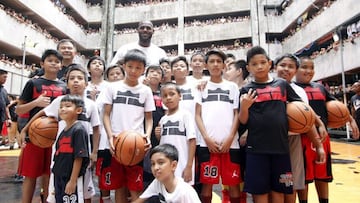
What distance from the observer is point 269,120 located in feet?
8.27

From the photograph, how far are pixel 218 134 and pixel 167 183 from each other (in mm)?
793

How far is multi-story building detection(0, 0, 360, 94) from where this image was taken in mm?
16422

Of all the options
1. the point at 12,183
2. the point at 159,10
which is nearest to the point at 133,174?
the point at 12,183

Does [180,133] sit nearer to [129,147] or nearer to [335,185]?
[129,147]

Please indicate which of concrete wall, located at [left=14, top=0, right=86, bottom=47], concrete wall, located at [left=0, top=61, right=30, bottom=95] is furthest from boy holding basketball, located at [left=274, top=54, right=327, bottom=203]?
concrete wall, located at [left=14, top=0, right=86, bottom=47]

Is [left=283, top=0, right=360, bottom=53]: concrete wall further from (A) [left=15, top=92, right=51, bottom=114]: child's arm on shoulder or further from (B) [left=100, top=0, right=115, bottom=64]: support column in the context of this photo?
(A) [left=15, top=92, right=51, bottom=114]: child's arm on shoulder

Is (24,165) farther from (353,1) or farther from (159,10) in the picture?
(159,10)

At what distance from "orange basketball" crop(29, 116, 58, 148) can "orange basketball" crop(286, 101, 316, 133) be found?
7.35 ft

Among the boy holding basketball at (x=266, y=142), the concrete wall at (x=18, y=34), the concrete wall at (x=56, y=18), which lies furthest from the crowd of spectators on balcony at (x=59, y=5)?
the boy holding basketball at (x=266, y=142)

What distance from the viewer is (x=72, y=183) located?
234 cm

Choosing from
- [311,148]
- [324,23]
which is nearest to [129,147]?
[311,148]

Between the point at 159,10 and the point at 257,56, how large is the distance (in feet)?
71.6

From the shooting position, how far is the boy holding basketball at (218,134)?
2734 millimetres

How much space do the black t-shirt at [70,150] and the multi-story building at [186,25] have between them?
14627mm
